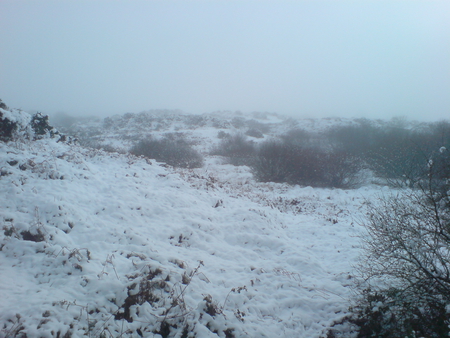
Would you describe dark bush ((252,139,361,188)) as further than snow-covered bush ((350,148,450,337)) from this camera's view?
Yes

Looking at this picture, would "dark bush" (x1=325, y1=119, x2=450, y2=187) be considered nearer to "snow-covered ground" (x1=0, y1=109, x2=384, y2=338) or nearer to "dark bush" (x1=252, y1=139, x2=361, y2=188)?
"dark bush" (x1=252, y1=139, x2=361, y2=188)

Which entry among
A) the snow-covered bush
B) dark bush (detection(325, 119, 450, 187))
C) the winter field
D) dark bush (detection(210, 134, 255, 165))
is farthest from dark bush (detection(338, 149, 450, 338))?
dark bush (detection(210, 134, 255, 165))

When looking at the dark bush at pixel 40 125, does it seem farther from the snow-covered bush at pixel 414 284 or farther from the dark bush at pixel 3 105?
the snow-covered bush at pixel 414 284

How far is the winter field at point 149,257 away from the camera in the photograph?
3436 mm

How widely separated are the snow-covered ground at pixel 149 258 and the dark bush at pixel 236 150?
1174cm

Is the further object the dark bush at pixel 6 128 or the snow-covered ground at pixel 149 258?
the dark bush at pixel 6 128

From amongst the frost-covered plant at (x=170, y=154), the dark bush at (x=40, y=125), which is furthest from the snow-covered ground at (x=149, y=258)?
the frost-covered plant at (x=170, y=154)

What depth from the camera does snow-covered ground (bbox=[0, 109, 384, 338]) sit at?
343 cm

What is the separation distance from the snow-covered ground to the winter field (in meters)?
0.02

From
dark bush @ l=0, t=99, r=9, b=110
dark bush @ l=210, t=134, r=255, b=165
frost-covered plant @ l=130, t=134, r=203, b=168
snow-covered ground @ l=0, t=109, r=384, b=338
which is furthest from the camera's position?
dark bush @ l=210, t=134, r=255, b=165

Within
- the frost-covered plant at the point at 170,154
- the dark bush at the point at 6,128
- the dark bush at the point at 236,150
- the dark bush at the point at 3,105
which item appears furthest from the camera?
the dark bush at the point at 236,150

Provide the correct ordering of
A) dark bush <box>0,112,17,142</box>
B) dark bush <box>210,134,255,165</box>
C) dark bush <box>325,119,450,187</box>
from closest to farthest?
dark bush <box>0,112,17,142</box> < dark bush <box>325,119,450,187</box> < dark bush <box>210,134,255,165</box>

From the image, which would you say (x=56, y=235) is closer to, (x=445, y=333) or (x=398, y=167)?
(x=445, y=333)

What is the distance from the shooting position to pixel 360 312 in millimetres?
4133
